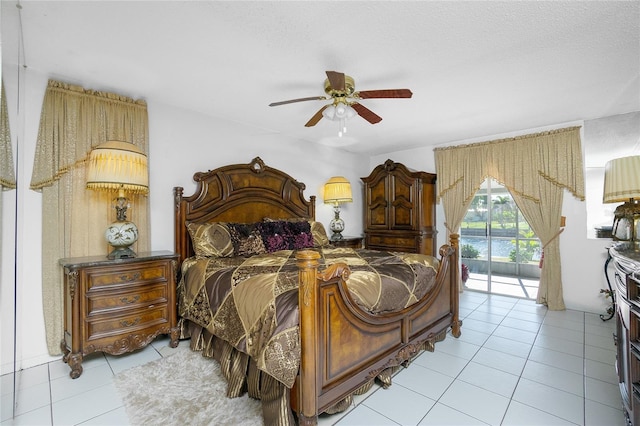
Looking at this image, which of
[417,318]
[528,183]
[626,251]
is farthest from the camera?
[528,183]

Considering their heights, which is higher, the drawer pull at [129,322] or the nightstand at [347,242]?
the nightstand at [347,242]

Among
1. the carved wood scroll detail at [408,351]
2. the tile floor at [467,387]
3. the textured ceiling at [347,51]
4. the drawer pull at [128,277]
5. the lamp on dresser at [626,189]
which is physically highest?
the textured ceiling at [347,51]

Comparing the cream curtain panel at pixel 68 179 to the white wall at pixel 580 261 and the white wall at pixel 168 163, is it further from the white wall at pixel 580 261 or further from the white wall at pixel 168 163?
the white wall at pixel 580 261

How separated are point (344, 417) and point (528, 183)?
3.89m

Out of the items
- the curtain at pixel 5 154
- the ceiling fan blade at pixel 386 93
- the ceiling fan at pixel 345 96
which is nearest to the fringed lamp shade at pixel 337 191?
the ceiling fan at pixel 345 96

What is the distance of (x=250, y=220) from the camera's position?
3.62m

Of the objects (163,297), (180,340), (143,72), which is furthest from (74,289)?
(143,72)

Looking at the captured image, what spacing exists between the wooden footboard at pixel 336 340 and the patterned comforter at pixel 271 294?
0.08 metres

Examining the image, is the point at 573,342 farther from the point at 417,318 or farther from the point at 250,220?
the point at 250,220

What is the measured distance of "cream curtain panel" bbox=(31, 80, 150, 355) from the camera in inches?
93.0

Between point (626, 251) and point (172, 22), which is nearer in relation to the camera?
point (626, 251)

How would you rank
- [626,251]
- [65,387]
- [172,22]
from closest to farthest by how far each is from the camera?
1. [626,251]
2. [172,22]
3. [65,387]

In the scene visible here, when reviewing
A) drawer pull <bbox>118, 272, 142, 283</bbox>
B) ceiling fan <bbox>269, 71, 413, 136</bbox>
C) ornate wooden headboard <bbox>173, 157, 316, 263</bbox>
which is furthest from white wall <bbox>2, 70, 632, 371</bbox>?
ceiling fan <bbox>269, 71, 413, 136</bbox>

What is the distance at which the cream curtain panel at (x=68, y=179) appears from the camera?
2361mm
